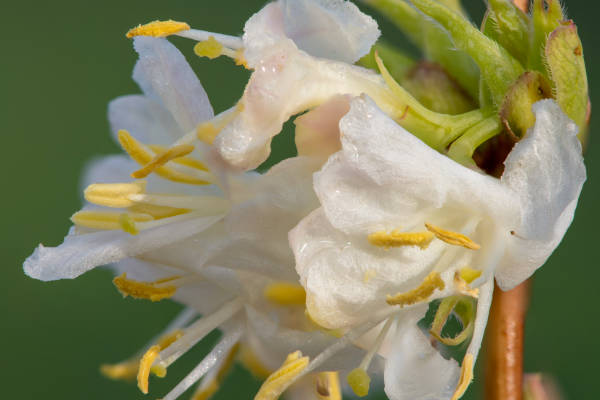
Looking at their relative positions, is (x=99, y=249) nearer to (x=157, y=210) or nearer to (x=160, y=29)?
(x=157, y=210)

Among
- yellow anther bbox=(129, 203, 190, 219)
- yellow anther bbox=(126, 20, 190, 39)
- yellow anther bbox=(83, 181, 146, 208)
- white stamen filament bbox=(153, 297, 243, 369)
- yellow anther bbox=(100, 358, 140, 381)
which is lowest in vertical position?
yellow anther bbox=(100, 358, 140, 381)

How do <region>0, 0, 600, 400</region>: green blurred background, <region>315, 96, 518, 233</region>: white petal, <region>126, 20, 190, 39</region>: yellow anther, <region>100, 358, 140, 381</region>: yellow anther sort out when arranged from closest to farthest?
<region>315, 96, 518, 233</region>: white petal → <region>126, 20, 190, 39</region>: yellow anther → <region>100, 358, 140, 381</region>: yellow anther → <region>0, 0, 600, 400</region>: green blurred background

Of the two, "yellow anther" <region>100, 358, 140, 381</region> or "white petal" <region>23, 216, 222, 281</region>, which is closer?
"white petal" <region>23, 216, 222, 281</region>

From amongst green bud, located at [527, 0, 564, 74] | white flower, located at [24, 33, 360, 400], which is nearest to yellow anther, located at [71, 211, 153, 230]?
white flower, located at [24, 33, 360, 400]

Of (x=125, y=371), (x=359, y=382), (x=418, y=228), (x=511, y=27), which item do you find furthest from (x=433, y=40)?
(x=125, y=371)

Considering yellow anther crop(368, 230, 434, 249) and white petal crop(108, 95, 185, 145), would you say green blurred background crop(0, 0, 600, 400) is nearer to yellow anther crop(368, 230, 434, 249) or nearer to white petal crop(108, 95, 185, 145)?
white petal crop(108, 95, 185, 145)

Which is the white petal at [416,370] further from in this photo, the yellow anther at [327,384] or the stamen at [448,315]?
the yellow anther at [327,384]
